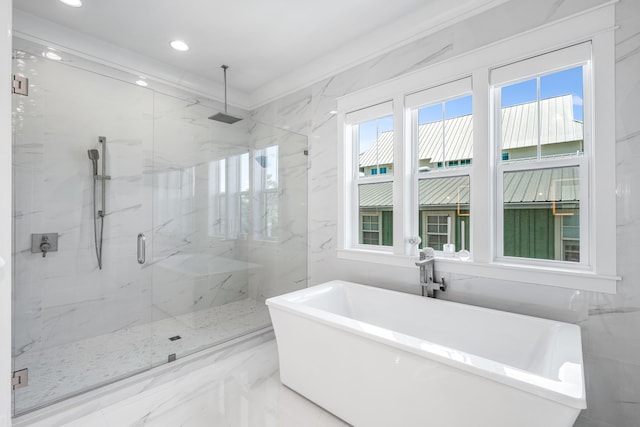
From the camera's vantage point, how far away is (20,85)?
1799 millimetres

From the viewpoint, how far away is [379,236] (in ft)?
9.48

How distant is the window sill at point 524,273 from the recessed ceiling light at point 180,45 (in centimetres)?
268

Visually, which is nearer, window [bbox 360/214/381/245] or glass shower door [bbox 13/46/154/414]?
glass shower door [bbox 13/46/154/414]

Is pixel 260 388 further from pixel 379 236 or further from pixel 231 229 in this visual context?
pixel 379 236

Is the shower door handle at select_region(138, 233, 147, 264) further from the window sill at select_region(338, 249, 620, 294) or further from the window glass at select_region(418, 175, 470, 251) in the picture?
the window glass at select_region(418, 175, 470, 251)

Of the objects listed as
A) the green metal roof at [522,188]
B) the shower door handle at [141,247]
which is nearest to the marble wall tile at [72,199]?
the shower door handle at [141,247]

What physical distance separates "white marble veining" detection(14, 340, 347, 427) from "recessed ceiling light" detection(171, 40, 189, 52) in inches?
112

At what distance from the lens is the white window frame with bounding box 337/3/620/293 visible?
1691 mm

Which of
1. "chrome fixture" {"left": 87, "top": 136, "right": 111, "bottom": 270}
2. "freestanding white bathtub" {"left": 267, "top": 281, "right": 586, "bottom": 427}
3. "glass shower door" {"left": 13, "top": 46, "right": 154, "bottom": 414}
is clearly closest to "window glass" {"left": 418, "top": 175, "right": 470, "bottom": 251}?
"freestanding white bathtub" {"left": 267, "top": 281, "right": 586, "bottom": 427}

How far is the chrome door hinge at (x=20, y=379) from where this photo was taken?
1.77m

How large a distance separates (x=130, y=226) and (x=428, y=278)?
2.69m

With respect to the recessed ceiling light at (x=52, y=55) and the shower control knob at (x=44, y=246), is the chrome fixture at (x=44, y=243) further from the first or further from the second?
the recessed ceiling light at (x=52, y=55)

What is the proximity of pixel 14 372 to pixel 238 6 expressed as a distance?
286 cm

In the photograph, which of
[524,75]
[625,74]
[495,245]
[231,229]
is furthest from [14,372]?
[625,74]
